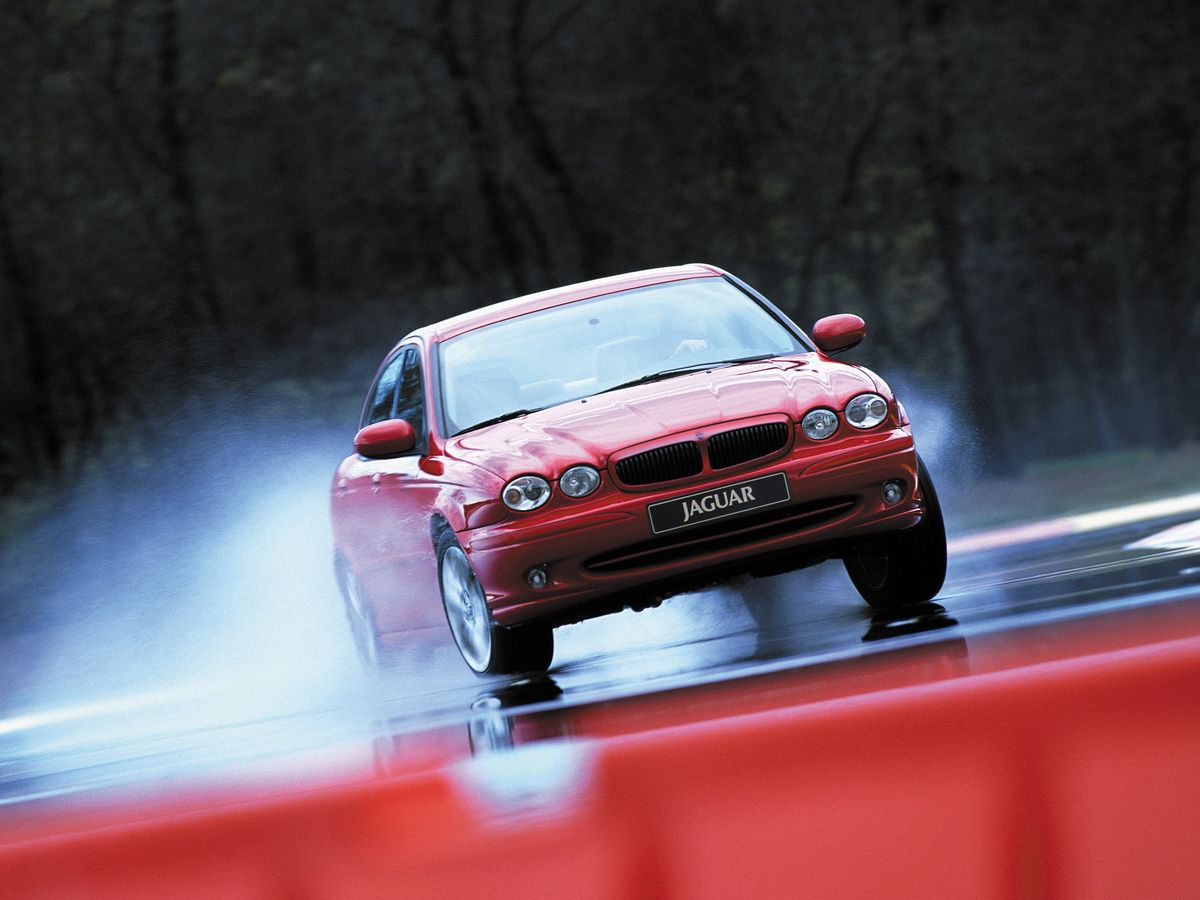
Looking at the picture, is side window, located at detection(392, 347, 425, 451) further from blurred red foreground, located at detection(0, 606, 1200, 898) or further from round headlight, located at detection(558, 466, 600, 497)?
blurred red foreground, located at detection(0, 606, 1200, 898)

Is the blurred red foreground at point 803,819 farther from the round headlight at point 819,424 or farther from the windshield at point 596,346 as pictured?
the windshield at point 596,346

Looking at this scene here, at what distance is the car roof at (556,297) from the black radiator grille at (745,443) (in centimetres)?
179

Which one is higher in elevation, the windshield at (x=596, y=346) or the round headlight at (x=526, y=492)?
the windshield at (x=596, y=346)

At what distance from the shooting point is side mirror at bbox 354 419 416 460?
Answer: 8.14 metres

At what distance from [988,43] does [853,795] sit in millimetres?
18717

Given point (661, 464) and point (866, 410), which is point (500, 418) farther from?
point (866, 410)

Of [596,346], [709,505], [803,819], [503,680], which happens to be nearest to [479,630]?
[503,680]

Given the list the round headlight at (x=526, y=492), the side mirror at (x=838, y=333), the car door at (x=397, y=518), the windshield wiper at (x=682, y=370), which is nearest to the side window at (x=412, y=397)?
the car door at (x=397, y=518)

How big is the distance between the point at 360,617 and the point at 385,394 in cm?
113

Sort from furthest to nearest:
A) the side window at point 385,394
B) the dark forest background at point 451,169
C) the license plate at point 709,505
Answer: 1. the dark forest background at point 451,169
2. the side window at point 385,394
3. the license plate at point 709,505

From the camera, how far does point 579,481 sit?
7.16 m

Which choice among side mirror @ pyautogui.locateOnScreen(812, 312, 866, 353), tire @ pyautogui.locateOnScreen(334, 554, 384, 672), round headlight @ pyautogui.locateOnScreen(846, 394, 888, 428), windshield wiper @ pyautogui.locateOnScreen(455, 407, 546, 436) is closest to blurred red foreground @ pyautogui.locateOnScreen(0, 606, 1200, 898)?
round headlight @ pyautogui.locateOnScreen(846, 394, 888, 428)

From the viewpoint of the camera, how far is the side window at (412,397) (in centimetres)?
860

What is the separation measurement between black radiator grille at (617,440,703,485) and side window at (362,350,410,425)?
8.12 feet
